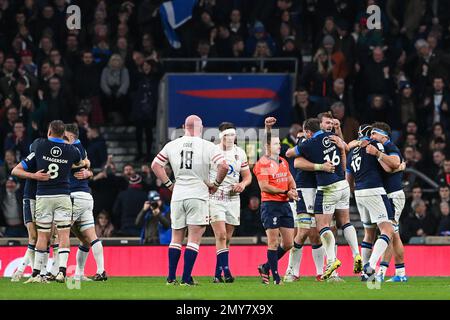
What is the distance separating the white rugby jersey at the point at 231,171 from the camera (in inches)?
901

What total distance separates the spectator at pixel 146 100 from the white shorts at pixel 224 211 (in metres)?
8.96

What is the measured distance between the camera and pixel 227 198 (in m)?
23.1

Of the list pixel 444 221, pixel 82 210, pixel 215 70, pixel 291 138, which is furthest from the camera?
pixel 215 70

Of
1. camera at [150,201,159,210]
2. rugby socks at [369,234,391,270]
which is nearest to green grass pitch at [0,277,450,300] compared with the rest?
rugby socks at [369,234,391,270]

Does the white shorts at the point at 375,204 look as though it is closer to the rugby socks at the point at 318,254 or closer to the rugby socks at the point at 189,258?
the rugby socks at the point at 318,254

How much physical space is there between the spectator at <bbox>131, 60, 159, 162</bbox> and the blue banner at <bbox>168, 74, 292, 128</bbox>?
0.43m

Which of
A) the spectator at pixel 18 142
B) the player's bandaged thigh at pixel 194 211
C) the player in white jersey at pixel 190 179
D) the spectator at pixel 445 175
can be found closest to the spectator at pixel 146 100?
the spectator at pixel 18 142

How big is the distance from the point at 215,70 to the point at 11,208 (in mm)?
6602

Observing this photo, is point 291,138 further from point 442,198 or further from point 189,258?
point 189,258

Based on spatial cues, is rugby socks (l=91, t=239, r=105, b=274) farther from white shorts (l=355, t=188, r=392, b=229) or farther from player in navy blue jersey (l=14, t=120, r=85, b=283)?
white shorts (l=355, t=188, r=392, b=229)

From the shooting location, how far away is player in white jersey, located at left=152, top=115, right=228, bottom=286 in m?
20.2

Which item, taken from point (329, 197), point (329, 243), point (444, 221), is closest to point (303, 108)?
point (444, 221)
